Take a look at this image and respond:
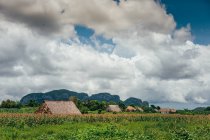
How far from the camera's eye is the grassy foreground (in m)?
29.8

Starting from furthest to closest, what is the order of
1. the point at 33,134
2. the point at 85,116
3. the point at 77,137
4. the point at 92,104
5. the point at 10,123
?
the point at 92,104 → the point at 85,116 → the point at 10,123 → the point at 33,134 → the point at 77,137

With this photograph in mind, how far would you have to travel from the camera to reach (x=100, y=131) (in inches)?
1245

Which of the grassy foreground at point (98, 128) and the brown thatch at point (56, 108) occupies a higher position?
the brown thatch at point (56, 108)

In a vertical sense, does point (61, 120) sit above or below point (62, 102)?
below

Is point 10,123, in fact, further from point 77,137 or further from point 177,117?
point 177,117

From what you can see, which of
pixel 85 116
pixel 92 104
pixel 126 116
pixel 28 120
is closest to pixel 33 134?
pixel 28 120

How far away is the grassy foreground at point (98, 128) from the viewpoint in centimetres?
2978

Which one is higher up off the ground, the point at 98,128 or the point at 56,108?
the point at 56,108

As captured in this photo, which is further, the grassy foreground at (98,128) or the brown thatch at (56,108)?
the brown thatch at (56,108)

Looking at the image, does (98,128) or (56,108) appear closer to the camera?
(98,128)

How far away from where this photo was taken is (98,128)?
3675 cm

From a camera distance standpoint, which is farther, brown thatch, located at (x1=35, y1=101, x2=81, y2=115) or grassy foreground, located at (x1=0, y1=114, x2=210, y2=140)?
brown thatch, located at (x1=35, y1=101, x2=81, y2=115)

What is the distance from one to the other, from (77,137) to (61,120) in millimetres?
27767

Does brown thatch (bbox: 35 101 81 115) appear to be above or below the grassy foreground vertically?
above
